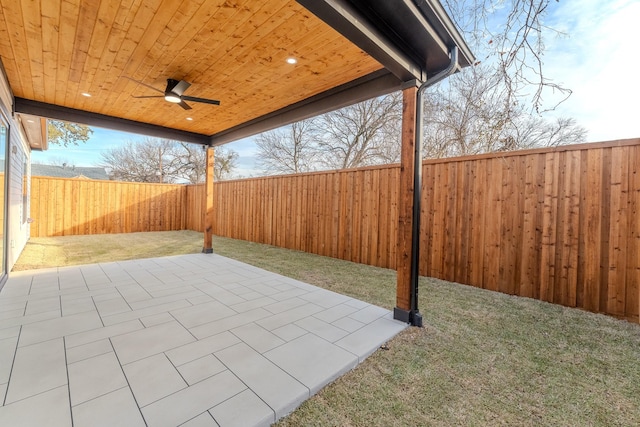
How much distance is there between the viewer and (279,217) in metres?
6.73

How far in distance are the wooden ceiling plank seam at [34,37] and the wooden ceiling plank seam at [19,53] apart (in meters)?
0.03

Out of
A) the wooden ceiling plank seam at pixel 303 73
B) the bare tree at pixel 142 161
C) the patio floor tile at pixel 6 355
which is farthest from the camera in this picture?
the bare tree at pixel 142 161

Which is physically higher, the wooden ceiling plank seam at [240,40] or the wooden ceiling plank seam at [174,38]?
the wooden ceiling plank seam at [240,40]

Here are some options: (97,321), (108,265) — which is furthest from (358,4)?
(108,265)

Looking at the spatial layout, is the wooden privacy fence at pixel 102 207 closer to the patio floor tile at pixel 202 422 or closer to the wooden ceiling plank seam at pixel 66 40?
the wooden ceiling plank seam at pixel 66 40

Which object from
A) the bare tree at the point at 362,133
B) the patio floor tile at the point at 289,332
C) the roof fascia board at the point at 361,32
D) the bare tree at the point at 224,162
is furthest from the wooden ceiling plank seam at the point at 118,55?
the bare tree at the point at 224,162

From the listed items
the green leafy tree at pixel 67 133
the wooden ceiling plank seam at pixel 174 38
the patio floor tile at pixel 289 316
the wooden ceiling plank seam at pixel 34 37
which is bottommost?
the patio floor tile at pixel 289 316

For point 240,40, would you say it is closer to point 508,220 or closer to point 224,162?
point 508,220

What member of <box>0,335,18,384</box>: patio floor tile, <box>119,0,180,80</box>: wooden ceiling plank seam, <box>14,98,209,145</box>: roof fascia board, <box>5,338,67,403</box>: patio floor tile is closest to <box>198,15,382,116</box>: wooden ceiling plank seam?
<box>119,0,180,80</box>: wooden ceiling plank seam

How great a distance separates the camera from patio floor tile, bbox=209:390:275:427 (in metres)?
1.35

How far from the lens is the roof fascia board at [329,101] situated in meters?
2.85

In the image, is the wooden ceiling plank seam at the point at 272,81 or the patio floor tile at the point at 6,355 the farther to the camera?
the wooden ceiling plank seam at the point at 272,81

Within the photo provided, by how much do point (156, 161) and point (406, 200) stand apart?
644 inches

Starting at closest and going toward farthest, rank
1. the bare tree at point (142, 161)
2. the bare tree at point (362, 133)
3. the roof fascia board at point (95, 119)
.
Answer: the roof fascia board at point (95, 119) → the bare tree at point (362, 133) → the bare tree at point (142, 161)
